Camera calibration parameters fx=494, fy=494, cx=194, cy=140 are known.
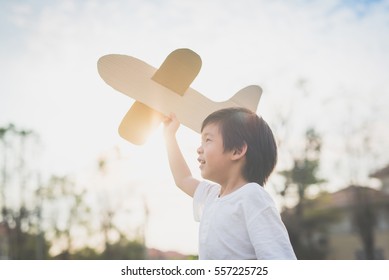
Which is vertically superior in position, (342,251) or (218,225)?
(342,251)

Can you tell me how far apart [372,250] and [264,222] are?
7.87 metres

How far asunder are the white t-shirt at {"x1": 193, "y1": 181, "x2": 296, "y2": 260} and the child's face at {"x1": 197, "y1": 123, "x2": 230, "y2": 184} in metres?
0.05

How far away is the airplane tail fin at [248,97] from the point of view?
45.5 inches

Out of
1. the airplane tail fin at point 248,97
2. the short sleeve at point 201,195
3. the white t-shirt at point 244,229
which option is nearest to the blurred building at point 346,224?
the airplane tail fin at point 248,97

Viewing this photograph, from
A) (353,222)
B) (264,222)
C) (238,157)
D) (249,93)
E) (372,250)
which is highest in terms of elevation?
(353,222)

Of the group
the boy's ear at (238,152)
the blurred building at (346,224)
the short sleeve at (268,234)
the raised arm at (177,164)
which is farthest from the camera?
the blurred building at (346,224)

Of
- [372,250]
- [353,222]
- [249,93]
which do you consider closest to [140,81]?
[249,93]

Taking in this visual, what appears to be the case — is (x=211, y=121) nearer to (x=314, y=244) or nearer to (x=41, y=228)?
(x=314, y=244)

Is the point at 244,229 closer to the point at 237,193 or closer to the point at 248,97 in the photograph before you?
the point at 237,193

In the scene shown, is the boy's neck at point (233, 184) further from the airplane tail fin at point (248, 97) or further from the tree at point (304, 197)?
the tree at point (304, 197)

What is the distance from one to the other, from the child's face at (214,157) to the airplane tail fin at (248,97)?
0.22m

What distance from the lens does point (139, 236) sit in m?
10.1

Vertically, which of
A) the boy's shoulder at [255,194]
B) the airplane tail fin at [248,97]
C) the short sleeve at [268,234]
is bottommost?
the short sleeve at [268,234]

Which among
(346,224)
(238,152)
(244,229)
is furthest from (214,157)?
(346,224)
